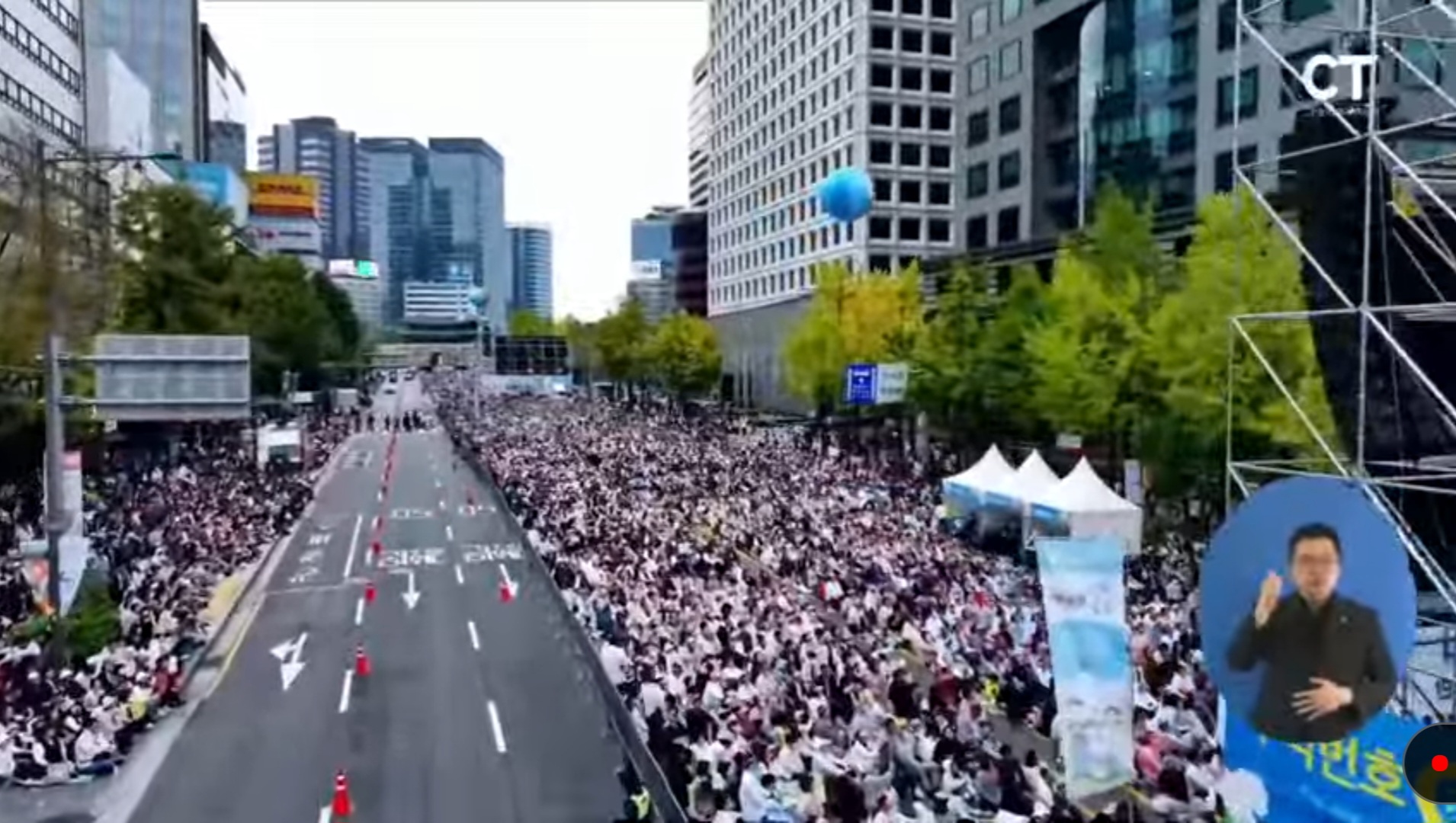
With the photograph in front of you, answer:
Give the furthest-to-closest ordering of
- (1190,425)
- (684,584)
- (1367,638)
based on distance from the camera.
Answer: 1. (1190,425)
2. (684,584)
3. (1367,638)

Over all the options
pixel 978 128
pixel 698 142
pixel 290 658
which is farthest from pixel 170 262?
pixel 698 142

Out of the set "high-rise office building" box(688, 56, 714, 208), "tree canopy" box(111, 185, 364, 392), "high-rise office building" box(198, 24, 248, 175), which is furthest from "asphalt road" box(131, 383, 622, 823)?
"high-rise office building" box(688, 56, 714, 208)

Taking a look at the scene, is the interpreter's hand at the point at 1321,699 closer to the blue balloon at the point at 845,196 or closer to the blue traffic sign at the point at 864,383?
the blue traffic sign at the point at 864,383

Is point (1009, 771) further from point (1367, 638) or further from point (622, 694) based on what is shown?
point (622, 694)

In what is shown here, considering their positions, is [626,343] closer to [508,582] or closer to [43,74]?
[43,74]

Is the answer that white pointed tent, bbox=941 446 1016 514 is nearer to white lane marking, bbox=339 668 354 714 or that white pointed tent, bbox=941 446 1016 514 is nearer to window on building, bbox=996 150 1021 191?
white lane marking, bbox=339 668 354 714

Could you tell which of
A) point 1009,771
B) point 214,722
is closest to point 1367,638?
point 1009,771
